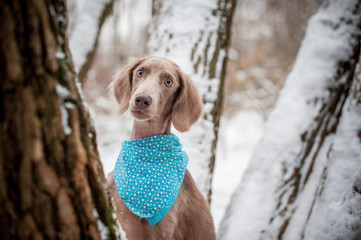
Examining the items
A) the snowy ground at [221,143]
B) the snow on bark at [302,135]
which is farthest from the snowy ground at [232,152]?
the snow on bark at [302,135]

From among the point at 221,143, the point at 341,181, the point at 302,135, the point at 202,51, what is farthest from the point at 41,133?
the point at 221,143

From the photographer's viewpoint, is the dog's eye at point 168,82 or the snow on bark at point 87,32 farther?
the snow on bark at point 87,32

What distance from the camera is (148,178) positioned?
5.57 ft

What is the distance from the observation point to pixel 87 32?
152 inches

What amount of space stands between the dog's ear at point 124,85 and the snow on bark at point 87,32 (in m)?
2.06

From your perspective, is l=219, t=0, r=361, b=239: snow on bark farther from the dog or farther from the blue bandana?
the blue bandana

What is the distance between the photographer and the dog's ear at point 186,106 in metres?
1.95

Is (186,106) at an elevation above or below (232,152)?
above

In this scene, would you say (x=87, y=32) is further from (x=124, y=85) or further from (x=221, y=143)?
(x=221, y=143)

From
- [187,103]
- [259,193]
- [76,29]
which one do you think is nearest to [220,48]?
[187,103]

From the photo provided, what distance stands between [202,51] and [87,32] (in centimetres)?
236

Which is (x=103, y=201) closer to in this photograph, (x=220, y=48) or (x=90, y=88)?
(x=220, y=48)

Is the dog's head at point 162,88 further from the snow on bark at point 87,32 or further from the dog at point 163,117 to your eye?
the snow on bark at point 87,32

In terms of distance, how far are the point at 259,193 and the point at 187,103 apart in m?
1.26
